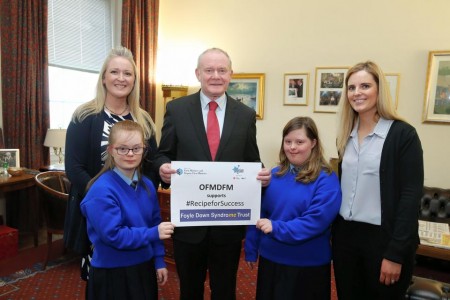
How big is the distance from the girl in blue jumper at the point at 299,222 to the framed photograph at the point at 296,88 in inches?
122

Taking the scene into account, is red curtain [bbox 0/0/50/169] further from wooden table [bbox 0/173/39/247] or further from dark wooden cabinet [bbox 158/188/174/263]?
dark wooden cabinet [bbox 158/188/174/263]

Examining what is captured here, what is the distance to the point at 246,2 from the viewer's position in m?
5.05

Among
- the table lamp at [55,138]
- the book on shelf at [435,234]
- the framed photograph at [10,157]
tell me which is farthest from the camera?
the table lamp at [55,138]

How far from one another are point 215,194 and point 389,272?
91 centimetres

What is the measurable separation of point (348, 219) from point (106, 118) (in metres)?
1.43

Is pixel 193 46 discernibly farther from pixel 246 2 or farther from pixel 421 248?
pixel 421 248

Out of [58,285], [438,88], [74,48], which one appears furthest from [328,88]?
[58,285]

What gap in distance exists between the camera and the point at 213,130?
1.87 metres

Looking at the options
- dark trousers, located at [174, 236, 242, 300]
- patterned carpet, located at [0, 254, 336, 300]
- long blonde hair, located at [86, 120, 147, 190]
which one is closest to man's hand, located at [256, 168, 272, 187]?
dark trousers, located at [174, 236, 242, 300]

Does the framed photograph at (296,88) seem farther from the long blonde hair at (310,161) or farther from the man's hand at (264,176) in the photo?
the man's hand at (264,176)

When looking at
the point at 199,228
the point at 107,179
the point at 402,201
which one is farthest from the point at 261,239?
the point at 107,179

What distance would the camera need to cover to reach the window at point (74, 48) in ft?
14.7

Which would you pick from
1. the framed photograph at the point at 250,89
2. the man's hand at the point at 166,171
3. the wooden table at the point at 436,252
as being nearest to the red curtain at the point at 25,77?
the framed photograph at the point at 250,89

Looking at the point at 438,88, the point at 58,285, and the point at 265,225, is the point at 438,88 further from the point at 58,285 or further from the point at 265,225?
the point at 58,285
